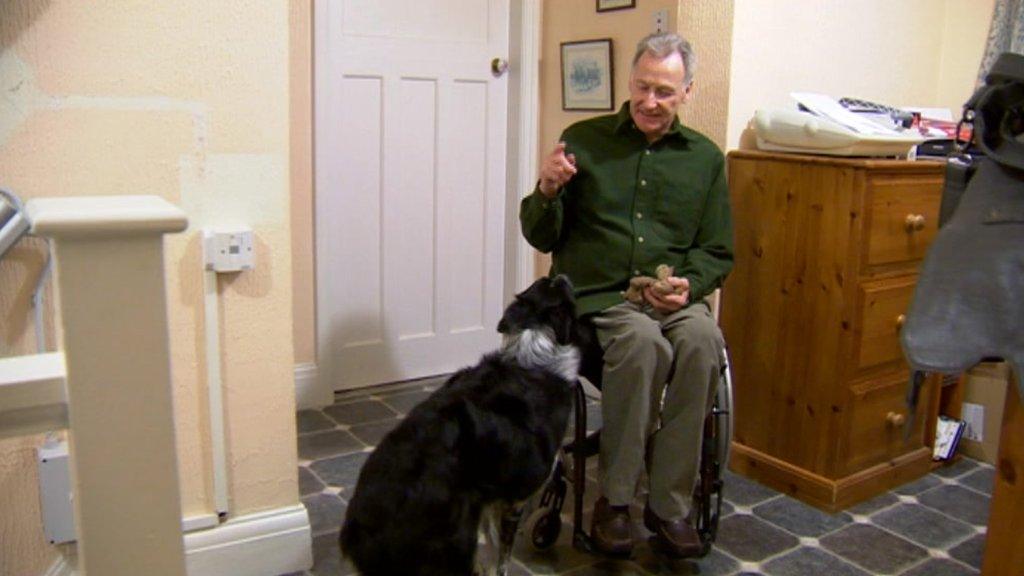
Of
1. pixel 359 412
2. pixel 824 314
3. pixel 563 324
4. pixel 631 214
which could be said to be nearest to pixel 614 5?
pixel 631 214

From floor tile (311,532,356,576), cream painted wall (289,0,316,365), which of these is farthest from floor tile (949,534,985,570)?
cream painted wall (289,0,316,365)

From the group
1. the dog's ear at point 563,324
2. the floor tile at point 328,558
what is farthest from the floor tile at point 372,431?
the dog's ear at point 563,324

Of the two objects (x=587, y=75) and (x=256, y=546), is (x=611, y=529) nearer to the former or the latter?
(x=256, y=546)

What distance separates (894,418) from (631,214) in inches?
41.0

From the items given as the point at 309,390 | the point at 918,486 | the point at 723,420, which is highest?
the point at 723,420

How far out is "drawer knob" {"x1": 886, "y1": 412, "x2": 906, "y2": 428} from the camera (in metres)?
2.62

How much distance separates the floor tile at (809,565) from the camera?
2.17 meters

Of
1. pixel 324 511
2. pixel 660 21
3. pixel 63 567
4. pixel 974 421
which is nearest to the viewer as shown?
pixel 63 567

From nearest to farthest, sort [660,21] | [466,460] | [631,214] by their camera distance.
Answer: [466,460] → [631,214] → [660,21]

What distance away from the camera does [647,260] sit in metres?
2.26

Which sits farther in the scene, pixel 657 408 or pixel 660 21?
pixel 660 21

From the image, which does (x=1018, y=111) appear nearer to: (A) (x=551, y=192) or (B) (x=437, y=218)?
(A) (x=551, y=192)

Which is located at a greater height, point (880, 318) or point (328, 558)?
point (880, 318)


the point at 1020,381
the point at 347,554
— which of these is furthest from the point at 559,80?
the point at 1020,381
